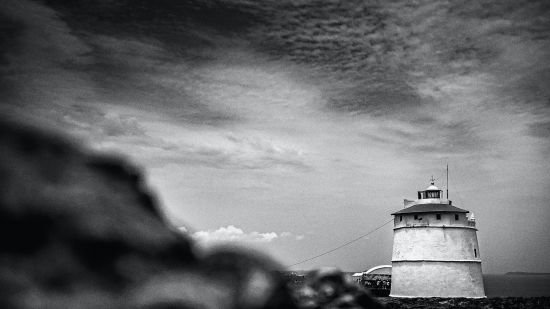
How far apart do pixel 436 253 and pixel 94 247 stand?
3472cm

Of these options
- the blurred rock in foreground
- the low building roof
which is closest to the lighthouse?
the low building roof

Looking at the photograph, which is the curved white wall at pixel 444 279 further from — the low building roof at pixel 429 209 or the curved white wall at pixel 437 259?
the low building roof at pixel 429 209

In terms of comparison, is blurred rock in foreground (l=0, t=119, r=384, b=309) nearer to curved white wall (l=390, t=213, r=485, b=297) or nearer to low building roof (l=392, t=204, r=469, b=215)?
curved white wall (l=390, t=213, r=485, b=297)

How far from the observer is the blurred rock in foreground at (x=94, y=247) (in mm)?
1789

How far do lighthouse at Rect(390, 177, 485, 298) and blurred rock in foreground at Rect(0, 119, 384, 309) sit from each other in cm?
3419

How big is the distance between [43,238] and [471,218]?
37700mm

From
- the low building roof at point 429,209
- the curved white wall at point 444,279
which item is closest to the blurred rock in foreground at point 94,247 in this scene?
the curved white wall at point 444,279

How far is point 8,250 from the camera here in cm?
181

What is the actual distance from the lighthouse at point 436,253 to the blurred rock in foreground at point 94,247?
34188mm

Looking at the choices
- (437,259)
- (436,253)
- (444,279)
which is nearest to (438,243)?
(436,253)

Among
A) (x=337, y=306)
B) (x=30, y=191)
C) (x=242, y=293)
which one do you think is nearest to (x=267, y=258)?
(x=242, y=293)

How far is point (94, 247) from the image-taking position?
1.89 meters

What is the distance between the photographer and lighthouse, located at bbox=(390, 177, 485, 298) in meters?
33.5

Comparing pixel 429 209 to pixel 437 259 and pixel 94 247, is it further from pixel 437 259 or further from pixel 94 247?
pixel 94 247
